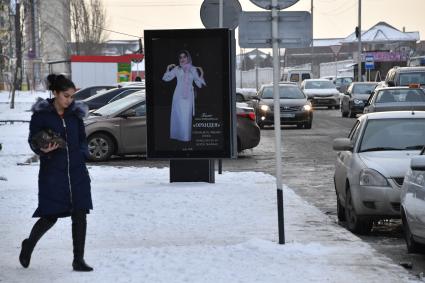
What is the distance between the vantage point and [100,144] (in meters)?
19.7

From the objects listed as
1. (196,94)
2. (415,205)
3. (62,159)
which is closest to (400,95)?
(196,94)

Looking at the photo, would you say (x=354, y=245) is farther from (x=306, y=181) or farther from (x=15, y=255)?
(x=306, y=181)

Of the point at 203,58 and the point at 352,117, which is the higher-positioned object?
the point at 203,58

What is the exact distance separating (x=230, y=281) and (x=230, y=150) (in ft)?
20.5

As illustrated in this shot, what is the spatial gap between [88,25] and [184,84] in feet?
218

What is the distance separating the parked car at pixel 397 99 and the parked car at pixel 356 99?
1239cm

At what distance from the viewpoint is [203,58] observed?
43.7 ft

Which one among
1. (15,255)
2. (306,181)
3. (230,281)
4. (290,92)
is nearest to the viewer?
(230,281)

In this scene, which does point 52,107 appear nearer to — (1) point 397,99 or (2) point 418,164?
(2) point 418,164

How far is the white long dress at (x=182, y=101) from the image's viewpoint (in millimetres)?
13281

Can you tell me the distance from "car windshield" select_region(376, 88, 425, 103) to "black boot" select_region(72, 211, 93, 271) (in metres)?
19.0

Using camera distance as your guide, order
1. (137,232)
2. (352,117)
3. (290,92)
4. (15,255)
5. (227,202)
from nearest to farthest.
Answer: (15,255), (137,232), (227,202), (290,92), (352,117)

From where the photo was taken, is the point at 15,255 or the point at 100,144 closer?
the point at 15,255

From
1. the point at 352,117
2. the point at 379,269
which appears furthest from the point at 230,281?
the point at 352,117
